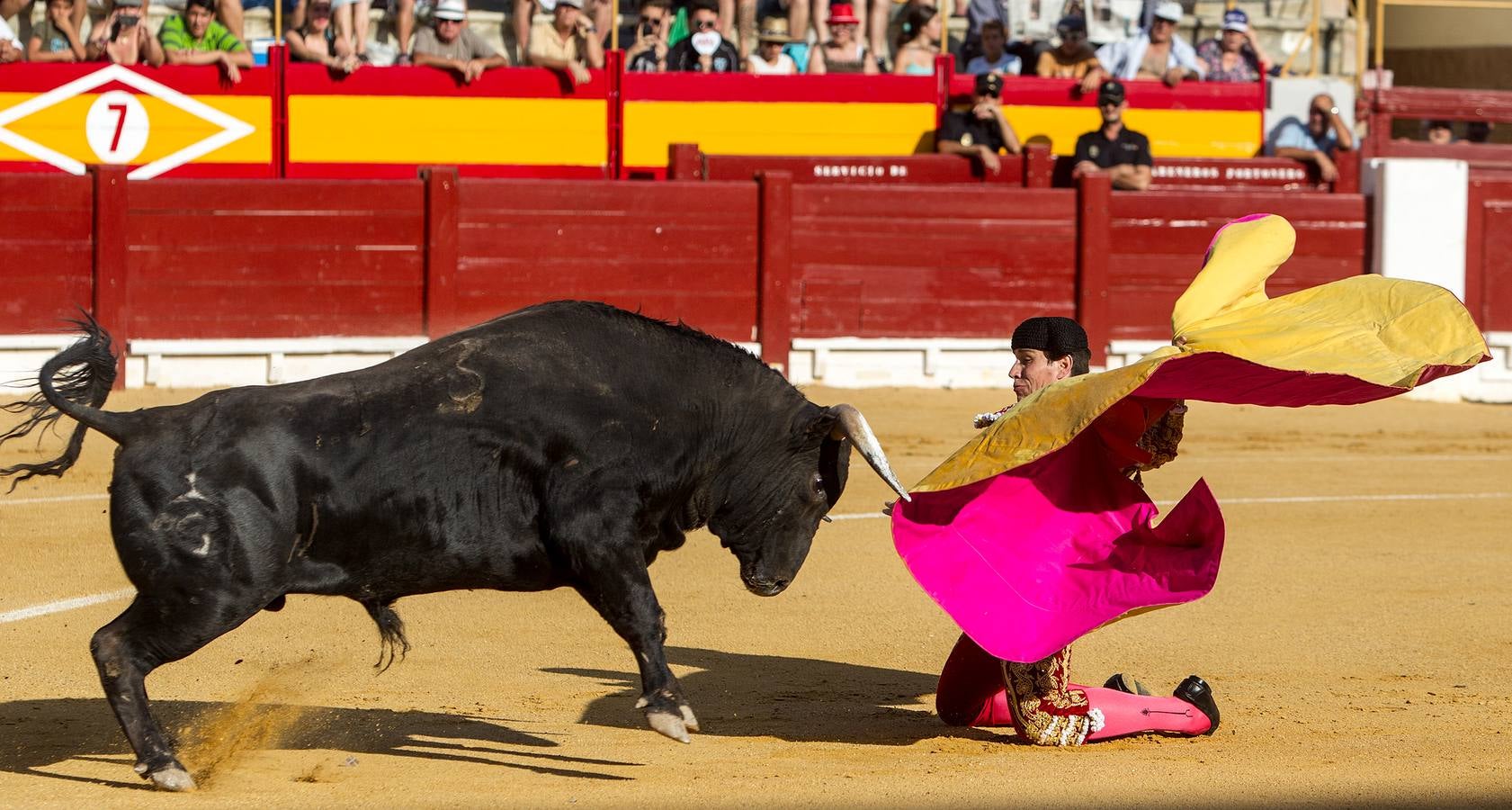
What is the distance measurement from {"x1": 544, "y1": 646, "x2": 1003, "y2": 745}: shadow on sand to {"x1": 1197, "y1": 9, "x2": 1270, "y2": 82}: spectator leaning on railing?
9.15 metres

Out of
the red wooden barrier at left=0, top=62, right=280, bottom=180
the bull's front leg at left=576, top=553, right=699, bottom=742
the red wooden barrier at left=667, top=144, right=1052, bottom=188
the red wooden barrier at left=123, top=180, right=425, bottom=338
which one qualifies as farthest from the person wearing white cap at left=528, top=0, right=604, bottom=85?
the bull's front leg at left=576, top=553, right=699, bottom=742

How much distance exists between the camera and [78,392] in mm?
3973

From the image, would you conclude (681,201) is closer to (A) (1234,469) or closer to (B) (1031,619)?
(A) (1234,469)

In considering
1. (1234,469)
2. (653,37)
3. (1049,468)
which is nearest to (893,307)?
(653,37)

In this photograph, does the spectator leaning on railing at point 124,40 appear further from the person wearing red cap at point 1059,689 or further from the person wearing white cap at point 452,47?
the person wearing red cap at point 1059,689

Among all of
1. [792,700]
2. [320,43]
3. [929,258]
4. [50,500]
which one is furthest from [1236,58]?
[792,700]

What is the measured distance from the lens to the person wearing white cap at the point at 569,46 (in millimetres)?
12016

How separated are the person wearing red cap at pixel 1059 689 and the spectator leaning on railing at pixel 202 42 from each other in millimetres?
8035

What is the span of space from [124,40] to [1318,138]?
24.7ft

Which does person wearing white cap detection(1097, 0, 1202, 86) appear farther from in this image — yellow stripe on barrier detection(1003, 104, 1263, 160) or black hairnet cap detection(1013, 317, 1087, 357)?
black hairnet cap detection(1013, 317, 1087, 357)

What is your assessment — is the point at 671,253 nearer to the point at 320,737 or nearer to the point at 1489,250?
the point at 1489,250

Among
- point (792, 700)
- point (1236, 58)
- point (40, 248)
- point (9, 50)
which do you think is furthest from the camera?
point (1236, 58)

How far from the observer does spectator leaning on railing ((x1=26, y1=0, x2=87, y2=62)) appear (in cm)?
1115

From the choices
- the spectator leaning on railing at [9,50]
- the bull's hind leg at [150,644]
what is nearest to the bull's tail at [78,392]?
the bull's hind leg at [150,644]
